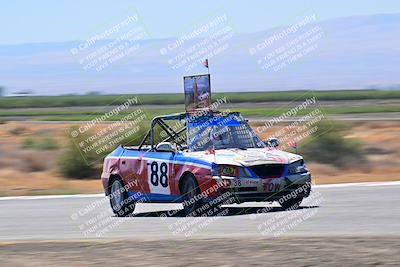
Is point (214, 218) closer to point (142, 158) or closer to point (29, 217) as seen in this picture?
point (142, 158)

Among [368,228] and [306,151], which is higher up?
[368,228]

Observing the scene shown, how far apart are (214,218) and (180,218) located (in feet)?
2.06

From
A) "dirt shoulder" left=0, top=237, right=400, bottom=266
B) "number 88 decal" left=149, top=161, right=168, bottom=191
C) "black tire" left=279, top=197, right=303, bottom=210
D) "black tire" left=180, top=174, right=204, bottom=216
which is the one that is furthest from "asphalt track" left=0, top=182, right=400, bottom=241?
"dirt shoulder" left=0, top=237, right=400, bottom=266

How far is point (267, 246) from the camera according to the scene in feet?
38.6

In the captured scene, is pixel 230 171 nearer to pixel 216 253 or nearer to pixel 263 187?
pixel 263 187

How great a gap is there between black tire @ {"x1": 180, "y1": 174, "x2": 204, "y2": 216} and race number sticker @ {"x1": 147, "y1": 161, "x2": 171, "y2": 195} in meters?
0.44

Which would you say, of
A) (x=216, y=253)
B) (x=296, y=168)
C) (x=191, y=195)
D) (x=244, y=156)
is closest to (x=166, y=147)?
(x=191, y=195)

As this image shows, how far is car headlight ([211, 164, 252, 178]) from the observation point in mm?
16156

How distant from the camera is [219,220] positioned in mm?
15727

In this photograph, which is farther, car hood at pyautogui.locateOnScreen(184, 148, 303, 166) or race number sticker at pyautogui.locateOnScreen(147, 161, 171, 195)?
race number sticker at pyautogui.locateOnScreen(147, 161, 171, 195)

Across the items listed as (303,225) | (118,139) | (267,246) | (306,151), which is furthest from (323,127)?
(267,246)

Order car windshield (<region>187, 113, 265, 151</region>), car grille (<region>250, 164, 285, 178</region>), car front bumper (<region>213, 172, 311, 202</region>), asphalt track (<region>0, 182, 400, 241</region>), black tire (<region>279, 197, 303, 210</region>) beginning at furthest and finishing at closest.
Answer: car windshield (<region>187, 113, 265, 151</region>), black tire (<region>279, 197, 303, 210</region>), car grille (<region>250, 164, 285, 178</region>), car front bumper (<region>213, 172, 311, 202</region>), asphalt track (<region>0, 182, 400, 241</region>)

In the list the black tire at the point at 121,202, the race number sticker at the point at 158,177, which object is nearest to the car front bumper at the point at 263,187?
the race number sticker at the point at 158,177

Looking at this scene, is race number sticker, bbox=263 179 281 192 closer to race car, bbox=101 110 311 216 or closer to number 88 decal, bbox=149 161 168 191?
race car, bbox=101 110 311 216
